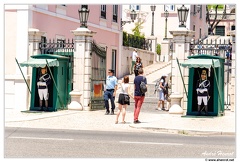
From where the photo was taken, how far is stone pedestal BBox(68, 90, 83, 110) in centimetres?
2558

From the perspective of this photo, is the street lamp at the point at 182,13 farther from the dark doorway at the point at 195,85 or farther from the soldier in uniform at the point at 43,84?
the soldier in uniform at the point at 43,84

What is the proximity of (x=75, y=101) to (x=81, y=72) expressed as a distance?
1.12 m

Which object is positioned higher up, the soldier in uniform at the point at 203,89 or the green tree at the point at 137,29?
the green tree at the point at 137,29

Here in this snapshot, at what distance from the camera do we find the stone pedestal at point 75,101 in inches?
1007

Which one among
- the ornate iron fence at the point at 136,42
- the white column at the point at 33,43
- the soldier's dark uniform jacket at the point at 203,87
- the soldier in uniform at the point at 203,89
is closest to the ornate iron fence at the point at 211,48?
the soldier in uniform at the point at 203,89

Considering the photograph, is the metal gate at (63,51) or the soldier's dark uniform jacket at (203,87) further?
the metal gate at (63,51)

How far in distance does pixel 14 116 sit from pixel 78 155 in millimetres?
10500

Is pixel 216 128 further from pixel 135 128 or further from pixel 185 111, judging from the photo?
pixel 185 111

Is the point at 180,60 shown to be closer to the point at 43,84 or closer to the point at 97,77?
the point at 97,77

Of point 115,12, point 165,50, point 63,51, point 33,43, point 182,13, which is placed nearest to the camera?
point 182,13

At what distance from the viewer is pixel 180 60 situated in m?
25.1

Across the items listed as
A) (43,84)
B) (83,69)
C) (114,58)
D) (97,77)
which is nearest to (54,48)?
(83,69)

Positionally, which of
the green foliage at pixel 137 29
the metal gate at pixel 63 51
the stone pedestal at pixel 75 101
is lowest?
the stone pedestal at pixel 75 101

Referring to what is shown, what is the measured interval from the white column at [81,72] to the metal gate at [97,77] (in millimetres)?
356
